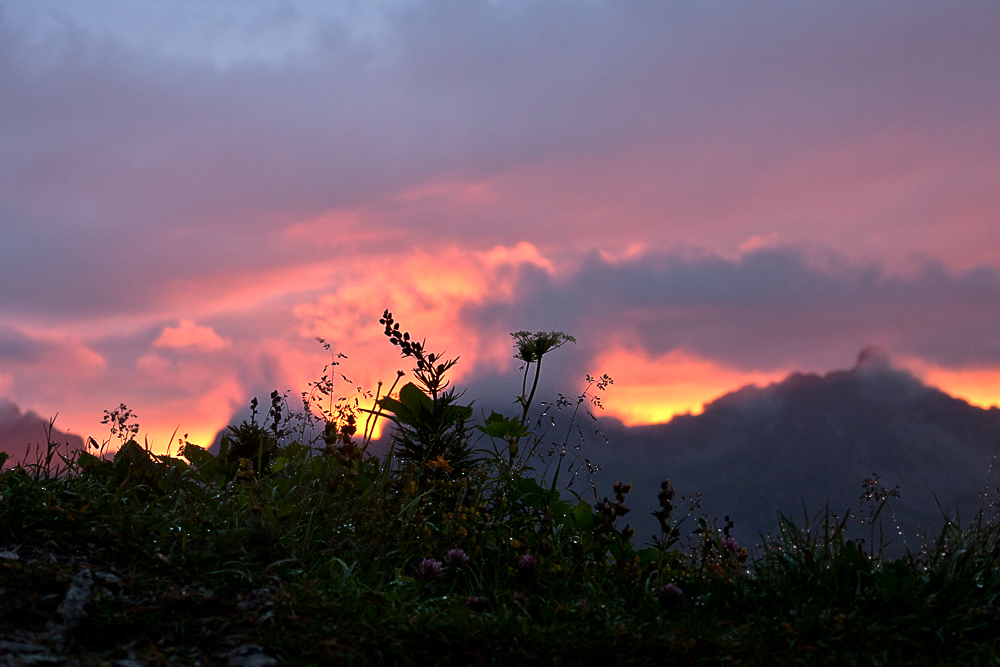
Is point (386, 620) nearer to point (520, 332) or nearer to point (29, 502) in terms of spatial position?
point (29, 502)

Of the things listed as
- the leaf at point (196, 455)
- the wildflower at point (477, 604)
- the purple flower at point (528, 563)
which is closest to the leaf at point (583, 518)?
the purple flower at point (528, 563)

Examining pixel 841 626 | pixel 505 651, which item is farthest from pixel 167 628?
pixel 841 626

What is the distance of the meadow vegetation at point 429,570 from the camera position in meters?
3.04

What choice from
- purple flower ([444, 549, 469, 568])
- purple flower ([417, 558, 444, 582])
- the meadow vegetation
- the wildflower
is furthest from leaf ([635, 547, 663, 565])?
the wildflower

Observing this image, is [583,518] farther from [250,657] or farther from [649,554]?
[250,657]

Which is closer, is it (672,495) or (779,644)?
(779,644)

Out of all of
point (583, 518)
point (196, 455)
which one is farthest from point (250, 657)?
point (196, 455)

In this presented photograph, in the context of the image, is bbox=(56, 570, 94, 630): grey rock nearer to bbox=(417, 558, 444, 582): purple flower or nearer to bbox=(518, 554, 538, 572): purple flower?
bbox=(417, 558, 444, 582): purple flower

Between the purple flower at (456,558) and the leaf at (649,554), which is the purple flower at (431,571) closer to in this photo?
the purple flower at (456,558)

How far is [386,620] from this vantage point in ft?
10.3

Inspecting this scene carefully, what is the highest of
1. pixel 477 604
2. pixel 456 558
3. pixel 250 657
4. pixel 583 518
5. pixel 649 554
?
pixel 583 518

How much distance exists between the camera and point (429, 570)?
3.99 m

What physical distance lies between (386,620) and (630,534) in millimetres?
1908

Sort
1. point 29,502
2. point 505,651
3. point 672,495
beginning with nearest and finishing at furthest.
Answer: point 505,651 → point 29,502 → point 672,495
